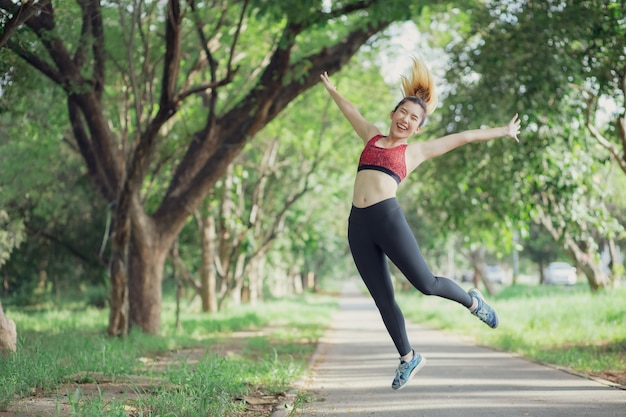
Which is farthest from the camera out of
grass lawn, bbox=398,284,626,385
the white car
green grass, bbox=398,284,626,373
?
the white car

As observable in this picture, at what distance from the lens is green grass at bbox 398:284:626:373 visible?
11.0 meters

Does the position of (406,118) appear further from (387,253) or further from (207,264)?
(207,264)

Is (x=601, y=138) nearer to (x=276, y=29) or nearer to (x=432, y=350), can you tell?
(x=432, y=350)

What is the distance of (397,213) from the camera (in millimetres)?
5910

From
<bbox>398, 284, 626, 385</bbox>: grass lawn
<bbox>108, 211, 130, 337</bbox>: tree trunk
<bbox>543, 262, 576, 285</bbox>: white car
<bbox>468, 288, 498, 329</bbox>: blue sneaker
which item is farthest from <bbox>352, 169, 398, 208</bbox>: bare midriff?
<bbox>543, 262, 576, 285</bbox>: white car

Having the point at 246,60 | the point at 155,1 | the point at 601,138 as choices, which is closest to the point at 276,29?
the point at 246,60

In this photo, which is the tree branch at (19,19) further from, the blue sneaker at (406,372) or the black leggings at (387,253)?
the blue sneaker at (406,372)

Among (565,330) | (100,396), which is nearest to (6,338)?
(100,396)

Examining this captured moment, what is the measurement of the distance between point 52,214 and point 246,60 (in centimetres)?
1096

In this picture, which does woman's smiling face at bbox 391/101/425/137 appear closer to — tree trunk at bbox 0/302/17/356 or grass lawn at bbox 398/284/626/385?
grass lawn at bbox 398/284/626/385

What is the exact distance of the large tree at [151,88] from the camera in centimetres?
1226

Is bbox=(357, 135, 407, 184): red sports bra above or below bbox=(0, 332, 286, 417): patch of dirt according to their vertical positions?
above

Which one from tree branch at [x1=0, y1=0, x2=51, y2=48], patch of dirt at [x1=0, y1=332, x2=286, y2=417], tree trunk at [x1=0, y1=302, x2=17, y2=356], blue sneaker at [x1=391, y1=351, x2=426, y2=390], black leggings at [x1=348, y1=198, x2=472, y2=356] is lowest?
patch of dirt at [x1=0, y1=332, x2=286, y2=417]

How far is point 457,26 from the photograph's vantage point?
838 inches
